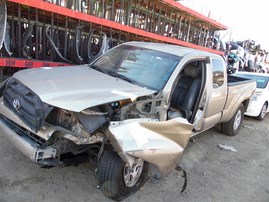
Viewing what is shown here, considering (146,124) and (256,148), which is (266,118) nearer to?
(256,148)

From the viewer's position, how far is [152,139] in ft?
9.77

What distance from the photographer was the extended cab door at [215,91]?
4.62m

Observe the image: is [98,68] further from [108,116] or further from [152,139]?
[152,139]

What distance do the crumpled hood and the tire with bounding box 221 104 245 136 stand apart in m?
3.43

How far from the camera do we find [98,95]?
117 inches

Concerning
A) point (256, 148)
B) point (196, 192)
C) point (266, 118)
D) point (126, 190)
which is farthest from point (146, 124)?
point (266, 118)

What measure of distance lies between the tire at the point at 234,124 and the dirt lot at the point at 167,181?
1.08 m

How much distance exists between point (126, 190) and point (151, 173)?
2.62 feet

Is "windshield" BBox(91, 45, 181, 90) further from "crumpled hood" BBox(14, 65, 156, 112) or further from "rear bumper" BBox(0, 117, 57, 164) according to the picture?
"rear bumper" BBox(0, 117, 57, 164)

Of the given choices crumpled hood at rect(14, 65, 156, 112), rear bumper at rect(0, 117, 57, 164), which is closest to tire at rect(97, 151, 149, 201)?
rear bumper at rect(0, 117, 57, 164)

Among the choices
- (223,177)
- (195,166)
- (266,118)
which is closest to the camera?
(223,177)

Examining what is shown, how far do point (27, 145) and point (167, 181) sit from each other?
2.00m

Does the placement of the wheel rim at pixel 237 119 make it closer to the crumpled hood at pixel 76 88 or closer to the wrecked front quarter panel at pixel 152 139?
the wrecked front quarter panel at pixel 152 139

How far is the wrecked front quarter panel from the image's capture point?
2.77m
